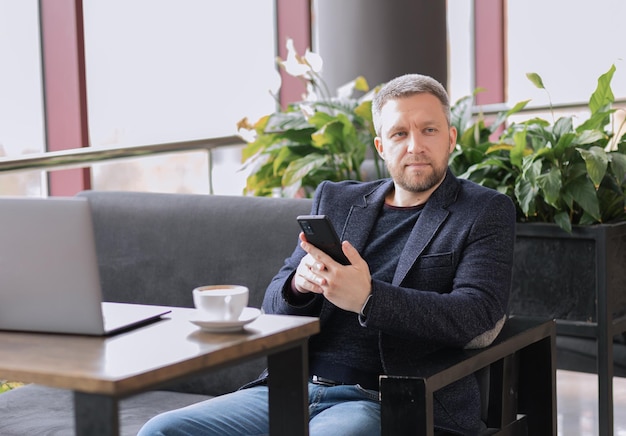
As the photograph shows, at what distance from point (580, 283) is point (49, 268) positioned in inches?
72.0

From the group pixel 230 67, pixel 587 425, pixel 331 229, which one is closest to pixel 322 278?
pixel 331 229

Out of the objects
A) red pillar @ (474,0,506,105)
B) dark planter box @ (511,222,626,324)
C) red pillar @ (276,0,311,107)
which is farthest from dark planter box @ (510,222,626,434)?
red pillar @ (474,0,506,105)

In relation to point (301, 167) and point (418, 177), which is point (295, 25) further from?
point (418, 177)

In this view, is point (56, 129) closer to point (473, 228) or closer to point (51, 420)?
point (51, 420)

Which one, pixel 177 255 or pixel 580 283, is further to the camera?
pixel 580 283

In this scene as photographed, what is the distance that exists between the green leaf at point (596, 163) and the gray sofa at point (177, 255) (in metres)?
0.83

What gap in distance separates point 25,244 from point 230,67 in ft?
16.6

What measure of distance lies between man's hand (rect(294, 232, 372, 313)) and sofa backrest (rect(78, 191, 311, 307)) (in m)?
0.64

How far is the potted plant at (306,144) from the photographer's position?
3639 millimetres

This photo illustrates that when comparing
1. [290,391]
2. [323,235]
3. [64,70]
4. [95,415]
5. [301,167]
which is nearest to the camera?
[95,415]

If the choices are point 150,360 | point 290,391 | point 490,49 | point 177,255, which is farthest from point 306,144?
point 490,49

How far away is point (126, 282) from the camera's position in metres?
2.96

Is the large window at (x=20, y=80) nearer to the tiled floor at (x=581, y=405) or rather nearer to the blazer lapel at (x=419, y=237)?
the tiled floor at (x=581, y=405)

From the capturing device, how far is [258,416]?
87.3 inches
